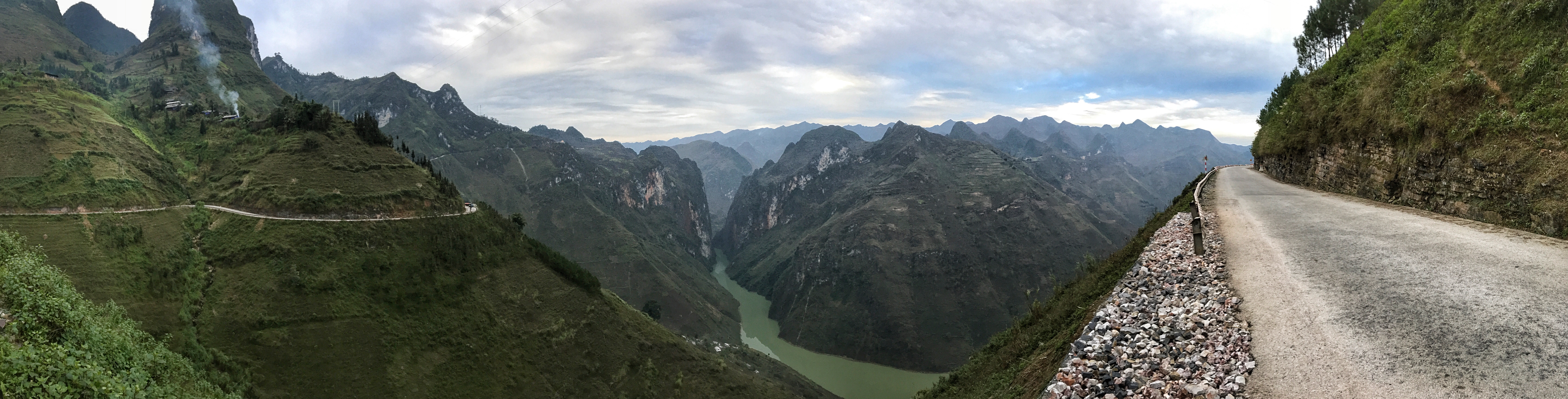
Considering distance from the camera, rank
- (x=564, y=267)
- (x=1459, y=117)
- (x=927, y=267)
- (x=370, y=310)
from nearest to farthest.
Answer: (x=1459, y=117)
(x=370, y=310)
(x=564, y=267)
(x=927, y=267)

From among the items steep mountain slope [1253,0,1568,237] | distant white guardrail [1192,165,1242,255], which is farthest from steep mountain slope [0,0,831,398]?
steep mountain slope [1253,0,1568,237]

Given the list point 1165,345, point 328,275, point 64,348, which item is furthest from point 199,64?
point 1165,345

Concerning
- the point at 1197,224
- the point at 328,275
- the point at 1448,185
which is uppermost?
the point at 1448,185

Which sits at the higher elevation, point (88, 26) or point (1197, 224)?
point (88, 26)

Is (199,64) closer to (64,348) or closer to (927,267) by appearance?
(64,348)

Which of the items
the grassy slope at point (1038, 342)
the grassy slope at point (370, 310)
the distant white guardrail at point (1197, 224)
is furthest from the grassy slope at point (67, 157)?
the distant white guardrail at point (1197, 224)

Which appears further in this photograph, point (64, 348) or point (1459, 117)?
point (1459, 117)

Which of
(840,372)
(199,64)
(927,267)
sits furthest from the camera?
(927,267)

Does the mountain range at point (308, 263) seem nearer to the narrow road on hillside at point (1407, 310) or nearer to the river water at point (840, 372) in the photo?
the river water at point (840, 372)
